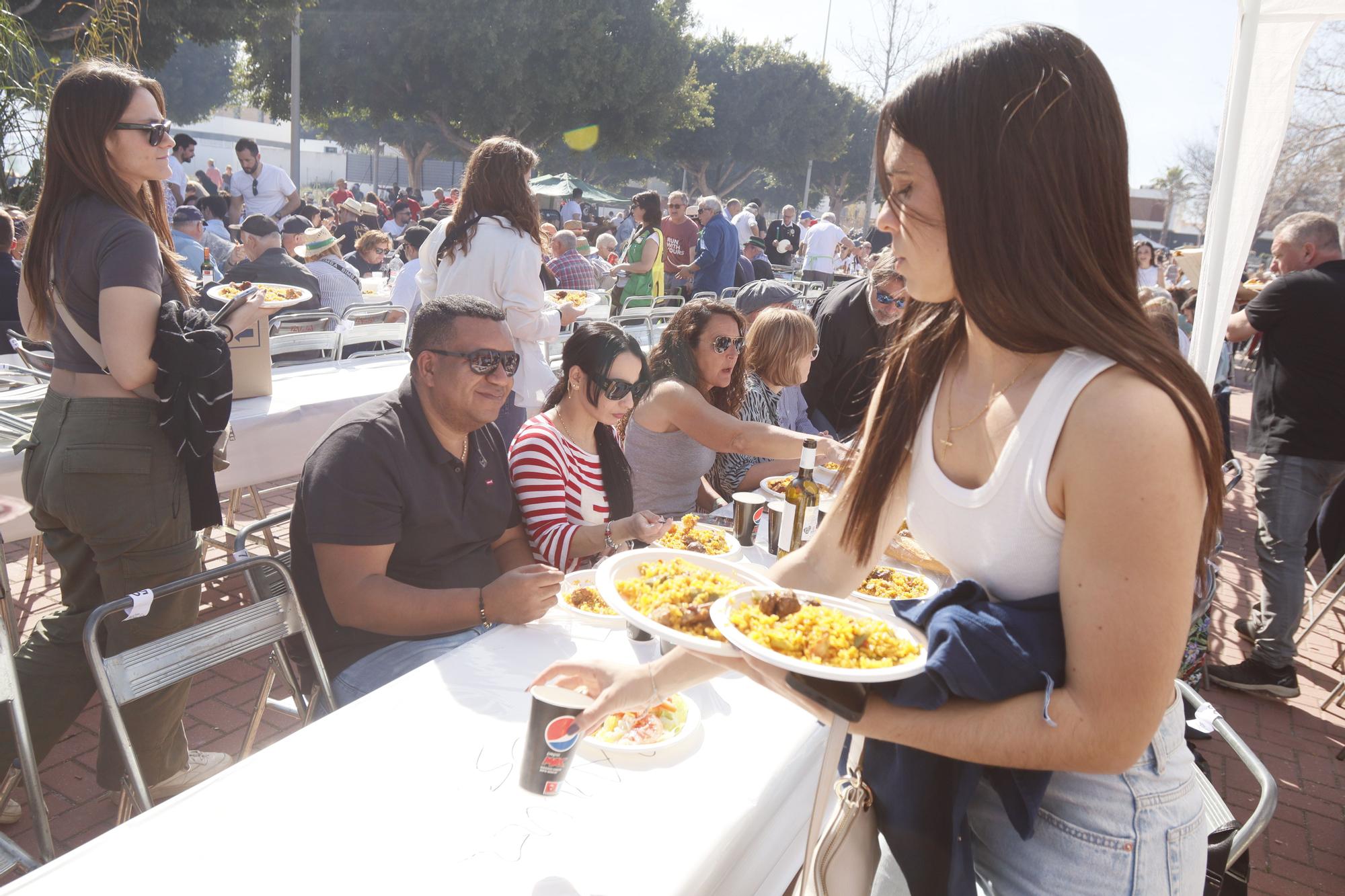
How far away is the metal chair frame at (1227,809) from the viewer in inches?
67.2

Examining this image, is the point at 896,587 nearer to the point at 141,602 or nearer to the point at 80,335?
the point at 141,602

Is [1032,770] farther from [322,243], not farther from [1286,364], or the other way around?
[322,243]

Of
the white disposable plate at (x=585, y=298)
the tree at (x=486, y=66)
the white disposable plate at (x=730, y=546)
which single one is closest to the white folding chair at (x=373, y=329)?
the white disposable plate at (x=585, y=298)

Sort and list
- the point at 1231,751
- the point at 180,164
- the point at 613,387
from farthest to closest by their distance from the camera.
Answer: the point at 180,164
the point at 1231,751
the point at 613,387

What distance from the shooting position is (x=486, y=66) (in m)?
24.6

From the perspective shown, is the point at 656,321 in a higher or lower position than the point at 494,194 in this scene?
lower

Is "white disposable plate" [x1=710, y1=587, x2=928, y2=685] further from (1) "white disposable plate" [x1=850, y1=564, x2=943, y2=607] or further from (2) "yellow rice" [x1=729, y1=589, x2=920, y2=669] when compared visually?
(1) "white disposable plate" [x1=850, y1=564, x2=943, y2=607]

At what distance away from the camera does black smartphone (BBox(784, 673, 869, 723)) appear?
3.65 ft

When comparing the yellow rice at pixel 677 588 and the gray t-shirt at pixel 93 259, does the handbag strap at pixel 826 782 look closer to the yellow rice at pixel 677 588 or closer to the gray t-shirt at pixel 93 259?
the yellow rice at pixel 677 588

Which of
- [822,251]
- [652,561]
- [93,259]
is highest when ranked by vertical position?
[822,251]

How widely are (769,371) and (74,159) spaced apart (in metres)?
2.97

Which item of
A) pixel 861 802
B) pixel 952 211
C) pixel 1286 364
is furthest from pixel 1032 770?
pixel 1286 364

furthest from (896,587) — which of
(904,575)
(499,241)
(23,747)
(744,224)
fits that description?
(744,224)

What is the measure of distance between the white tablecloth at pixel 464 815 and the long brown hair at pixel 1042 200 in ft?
3.31
